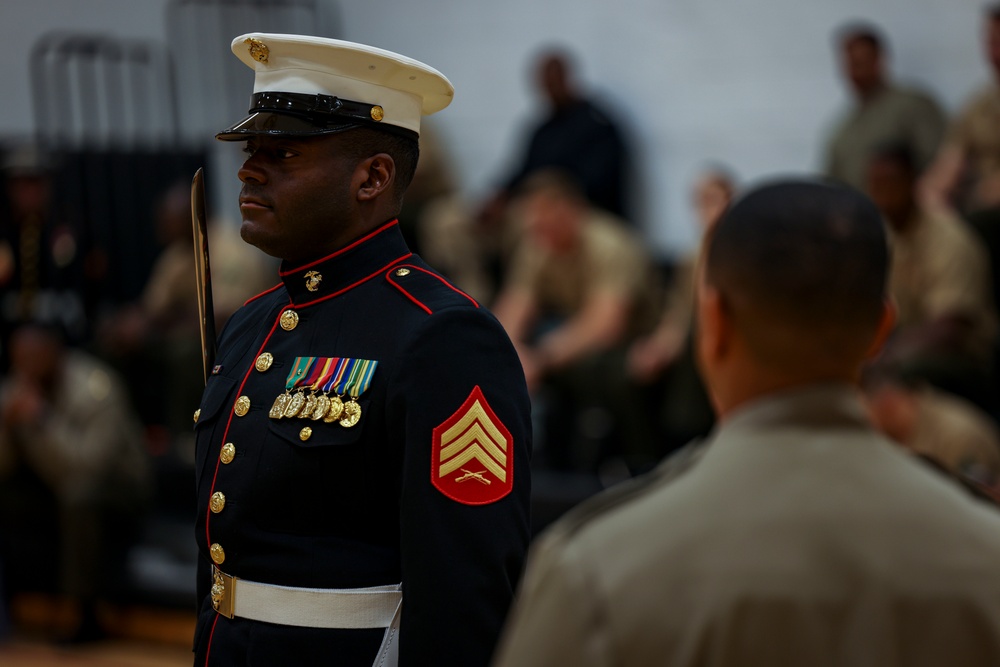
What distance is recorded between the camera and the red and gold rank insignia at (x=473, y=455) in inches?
59.2

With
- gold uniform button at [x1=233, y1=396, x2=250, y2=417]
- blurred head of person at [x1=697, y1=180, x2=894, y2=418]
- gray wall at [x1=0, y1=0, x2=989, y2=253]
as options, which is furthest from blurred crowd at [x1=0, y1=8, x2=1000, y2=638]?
blurred head of person at [x1=697, y1=180, x2=894, y2=418]

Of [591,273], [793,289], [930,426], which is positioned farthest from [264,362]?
[591,273]

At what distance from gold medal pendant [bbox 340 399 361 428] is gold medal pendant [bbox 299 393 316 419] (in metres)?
0.05

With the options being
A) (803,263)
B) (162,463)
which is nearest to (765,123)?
(162,463)

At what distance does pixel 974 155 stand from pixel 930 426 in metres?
1.58

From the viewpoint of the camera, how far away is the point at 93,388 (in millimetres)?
5137

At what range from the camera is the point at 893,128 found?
511cm

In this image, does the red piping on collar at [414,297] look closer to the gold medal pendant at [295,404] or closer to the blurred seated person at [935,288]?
the gold medal pendant at [295,404]

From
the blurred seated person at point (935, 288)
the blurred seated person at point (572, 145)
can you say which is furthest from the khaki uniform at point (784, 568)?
the blurred seated person at point (572, 145)

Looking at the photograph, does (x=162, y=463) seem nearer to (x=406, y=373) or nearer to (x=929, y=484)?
(x=406, y=373)

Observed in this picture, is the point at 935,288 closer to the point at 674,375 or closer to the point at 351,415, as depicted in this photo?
the point at 674,375

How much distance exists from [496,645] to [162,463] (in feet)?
14.0

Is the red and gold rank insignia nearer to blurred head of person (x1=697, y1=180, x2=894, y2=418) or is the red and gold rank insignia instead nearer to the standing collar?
the standing collar

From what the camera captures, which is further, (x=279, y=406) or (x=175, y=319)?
(x=175, y=319)
